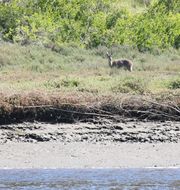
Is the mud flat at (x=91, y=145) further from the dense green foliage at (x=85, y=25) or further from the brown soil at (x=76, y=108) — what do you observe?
the dense green foliage at (x=85, y=25)

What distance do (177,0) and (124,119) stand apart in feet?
89.7

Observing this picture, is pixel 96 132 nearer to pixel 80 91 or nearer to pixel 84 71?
pixel 80 91

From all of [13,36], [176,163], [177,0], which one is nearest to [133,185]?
[176,163]

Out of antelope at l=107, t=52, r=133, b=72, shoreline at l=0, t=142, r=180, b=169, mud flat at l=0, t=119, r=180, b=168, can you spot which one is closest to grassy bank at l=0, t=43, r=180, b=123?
antelope at l=107, t=52, r=133, b=72

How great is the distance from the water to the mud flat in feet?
1.53

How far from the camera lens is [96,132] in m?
14.1

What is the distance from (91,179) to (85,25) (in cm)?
2479

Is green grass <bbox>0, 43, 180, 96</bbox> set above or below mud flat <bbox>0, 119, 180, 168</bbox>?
above

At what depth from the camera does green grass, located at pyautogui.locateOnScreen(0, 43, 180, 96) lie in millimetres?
17203

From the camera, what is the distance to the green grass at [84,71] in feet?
56.4

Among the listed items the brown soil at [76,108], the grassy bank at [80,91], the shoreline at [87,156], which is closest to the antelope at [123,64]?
the grassy bank at [80,91]

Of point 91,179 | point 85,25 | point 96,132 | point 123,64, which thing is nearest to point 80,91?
point 96,132

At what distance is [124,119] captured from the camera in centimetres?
1473

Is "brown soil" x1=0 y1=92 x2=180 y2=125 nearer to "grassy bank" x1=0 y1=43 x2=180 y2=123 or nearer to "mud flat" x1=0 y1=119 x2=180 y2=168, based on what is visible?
"grassy bank" x1=0 y1=43 x2=180 y2=123
